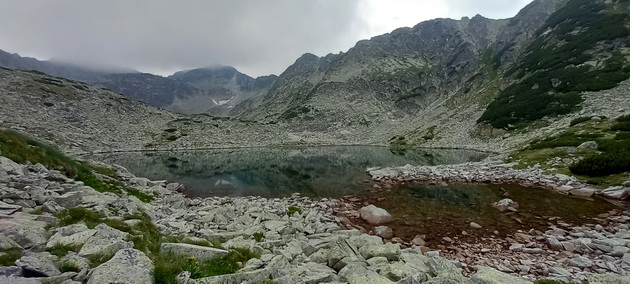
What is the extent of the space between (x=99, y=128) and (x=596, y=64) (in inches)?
5180

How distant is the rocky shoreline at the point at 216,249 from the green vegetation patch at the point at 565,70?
54900 millimetres

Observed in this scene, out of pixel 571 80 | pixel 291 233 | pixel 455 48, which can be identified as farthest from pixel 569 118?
pixel 455 48

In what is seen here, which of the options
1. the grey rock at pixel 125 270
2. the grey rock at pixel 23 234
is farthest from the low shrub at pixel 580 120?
the grey rock at pixel 23 234

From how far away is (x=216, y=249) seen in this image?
834cm

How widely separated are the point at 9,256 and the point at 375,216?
57.0 feet

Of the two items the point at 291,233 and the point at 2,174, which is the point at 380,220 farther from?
the point at 2,174

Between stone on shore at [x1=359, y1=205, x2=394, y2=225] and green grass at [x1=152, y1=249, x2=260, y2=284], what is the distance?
11931 millimetres

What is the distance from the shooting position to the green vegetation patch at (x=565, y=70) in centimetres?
5897

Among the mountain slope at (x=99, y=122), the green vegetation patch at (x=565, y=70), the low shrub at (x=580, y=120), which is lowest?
the mountain slope at (x=99, y=122)

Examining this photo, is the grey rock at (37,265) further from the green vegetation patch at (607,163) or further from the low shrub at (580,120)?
the low shrub at (580,120)

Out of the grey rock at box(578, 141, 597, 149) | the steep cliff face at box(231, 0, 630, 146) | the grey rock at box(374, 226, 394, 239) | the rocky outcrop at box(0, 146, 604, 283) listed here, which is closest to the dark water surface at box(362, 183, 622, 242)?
the grey rock at box(374, 226, 394, 239)

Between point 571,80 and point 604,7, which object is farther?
point 604,7

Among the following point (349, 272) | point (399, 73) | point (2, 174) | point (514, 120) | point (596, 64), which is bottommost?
point (349, 272)

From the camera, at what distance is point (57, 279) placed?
207 inches
